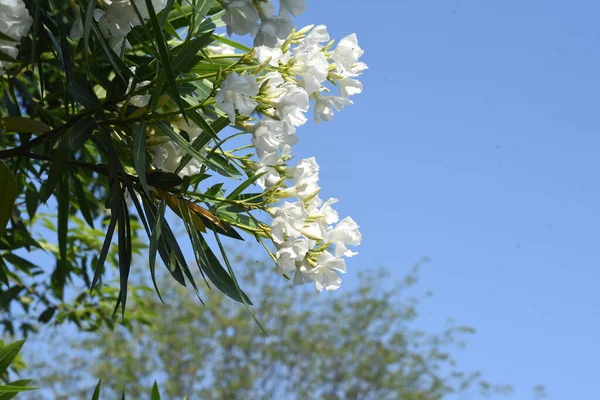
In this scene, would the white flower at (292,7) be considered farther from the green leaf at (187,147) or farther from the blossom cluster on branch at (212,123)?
the green leaf at (187,147)

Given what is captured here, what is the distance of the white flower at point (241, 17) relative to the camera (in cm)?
92

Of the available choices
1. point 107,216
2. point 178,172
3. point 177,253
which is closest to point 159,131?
point 178,172

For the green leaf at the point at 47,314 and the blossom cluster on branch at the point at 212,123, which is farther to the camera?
the green leaf at the point at 47,314

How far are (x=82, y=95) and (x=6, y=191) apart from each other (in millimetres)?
181

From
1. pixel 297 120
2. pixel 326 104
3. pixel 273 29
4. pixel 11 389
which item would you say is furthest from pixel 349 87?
pixel 11 389

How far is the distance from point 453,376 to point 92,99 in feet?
32.1

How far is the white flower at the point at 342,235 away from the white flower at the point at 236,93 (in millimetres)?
241

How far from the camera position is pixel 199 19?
1093mm

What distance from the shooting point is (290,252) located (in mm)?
1080

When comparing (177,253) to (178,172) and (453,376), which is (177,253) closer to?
(178,172)

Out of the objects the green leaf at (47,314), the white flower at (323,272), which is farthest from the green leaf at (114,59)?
the green leaf at (47,314)

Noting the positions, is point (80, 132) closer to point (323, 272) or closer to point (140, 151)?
point (140, 151)

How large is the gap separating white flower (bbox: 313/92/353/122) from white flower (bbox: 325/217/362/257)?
15cm

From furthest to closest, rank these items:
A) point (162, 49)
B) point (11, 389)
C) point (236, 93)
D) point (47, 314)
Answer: point (47, 314), point (11, 389), point (236, 93), point (162, 49)
